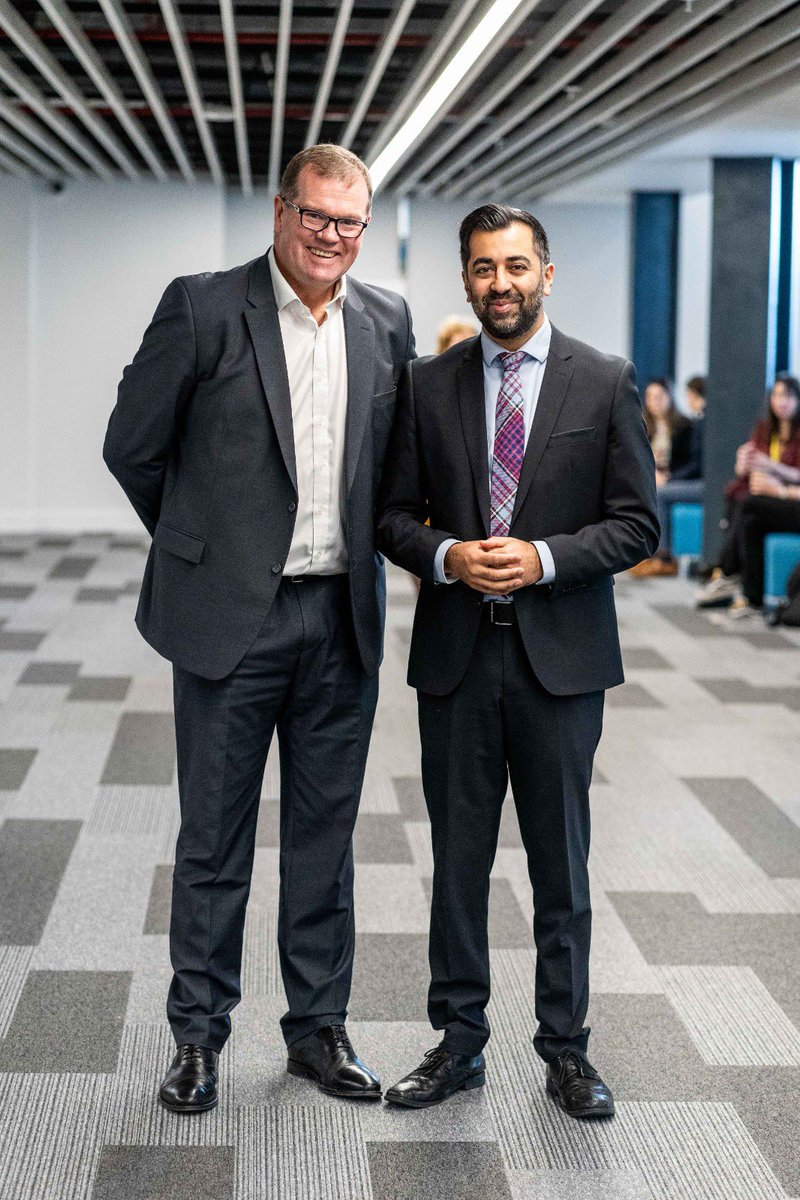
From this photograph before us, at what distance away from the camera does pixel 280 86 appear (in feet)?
24.0

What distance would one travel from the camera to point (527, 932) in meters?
3.57

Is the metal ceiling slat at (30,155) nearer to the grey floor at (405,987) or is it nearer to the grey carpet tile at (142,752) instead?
the grey floor at (405,987)

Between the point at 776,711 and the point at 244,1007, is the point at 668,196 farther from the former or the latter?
the point at 244,1007

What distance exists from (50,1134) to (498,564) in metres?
1.32

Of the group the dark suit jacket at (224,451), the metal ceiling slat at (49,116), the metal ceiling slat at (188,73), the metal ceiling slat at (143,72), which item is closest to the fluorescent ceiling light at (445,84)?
the metal ceiling slat at (188,73)

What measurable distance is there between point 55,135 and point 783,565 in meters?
5.72

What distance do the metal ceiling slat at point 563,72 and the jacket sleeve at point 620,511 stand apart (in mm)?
3658

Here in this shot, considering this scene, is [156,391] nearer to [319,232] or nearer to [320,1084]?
[319,232]

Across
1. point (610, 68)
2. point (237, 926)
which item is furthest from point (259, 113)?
point (237, 926)

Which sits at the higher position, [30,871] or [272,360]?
[272,360]

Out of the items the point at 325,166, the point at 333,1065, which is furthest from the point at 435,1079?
the point at 325,166

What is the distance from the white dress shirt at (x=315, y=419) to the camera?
251cm

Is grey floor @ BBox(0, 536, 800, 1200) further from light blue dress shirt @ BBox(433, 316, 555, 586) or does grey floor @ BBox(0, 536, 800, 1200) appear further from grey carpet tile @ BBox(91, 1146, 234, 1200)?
light blue dress shirt @ BBox(433, 316, 555, 586)

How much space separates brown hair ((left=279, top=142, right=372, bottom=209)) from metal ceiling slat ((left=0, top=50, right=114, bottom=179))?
5.14m
